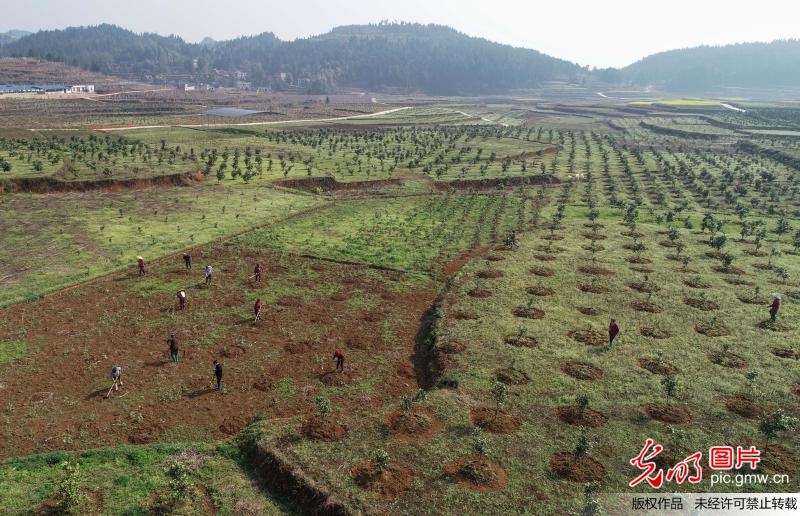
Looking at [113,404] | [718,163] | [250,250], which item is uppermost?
[718,163]

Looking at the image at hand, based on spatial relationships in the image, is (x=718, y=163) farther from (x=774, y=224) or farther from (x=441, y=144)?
(x=441, y=144)

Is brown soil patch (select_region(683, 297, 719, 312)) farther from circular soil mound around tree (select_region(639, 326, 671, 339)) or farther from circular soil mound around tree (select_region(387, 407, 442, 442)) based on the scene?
circular soil mound around tree (select_region(387, 407, 442, 442))

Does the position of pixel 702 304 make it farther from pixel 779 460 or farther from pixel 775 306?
pixel 779 460

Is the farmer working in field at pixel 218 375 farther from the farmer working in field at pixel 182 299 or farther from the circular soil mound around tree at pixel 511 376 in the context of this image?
the circular soil mound around tree at pixel 511 376

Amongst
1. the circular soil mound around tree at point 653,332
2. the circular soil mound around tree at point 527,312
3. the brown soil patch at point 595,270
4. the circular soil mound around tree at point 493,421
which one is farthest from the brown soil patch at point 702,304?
the circular soil mound around tree at point 493,421

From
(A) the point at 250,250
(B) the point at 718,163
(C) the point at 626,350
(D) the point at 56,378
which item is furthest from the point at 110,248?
(B) the point at 718,163

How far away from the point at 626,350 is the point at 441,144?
95.0 meters

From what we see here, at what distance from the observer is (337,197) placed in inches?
2709

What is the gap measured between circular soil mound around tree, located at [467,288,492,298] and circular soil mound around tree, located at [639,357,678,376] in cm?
1195

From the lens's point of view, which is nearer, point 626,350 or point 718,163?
point 626,350

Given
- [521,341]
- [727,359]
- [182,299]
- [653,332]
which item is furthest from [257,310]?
[727,359]

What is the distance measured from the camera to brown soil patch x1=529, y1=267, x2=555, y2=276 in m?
40.9

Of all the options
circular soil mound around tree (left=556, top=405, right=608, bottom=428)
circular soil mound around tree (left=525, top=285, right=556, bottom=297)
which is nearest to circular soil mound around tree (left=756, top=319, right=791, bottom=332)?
circular soil mound around tree (left=525, top=285, right=556, bottom=297)

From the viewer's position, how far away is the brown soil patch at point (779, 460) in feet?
64.0
